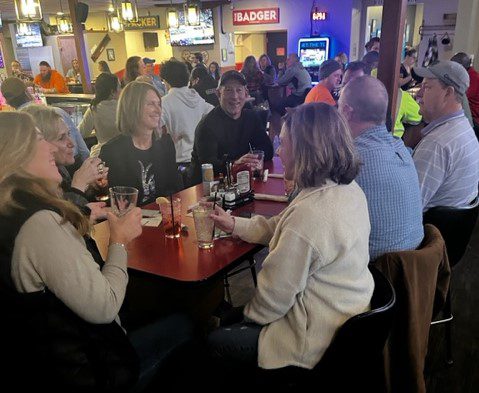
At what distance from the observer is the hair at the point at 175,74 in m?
3.97

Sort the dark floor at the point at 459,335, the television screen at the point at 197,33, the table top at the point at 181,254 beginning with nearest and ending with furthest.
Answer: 1. the table top at the point at 181,254
2. the dark floor at the point at 459,335
3. the television screen at the point at 197,33

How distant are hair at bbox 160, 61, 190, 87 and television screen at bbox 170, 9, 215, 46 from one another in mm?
7273

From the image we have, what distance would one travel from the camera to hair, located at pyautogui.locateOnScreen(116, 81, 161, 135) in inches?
98.0

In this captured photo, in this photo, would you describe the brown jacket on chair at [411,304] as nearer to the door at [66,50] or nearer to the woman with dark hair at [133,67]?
the woman with dark hair at [133,67]

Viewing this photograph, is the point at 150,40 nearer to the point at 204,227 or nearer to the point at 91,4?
the point at 91,4

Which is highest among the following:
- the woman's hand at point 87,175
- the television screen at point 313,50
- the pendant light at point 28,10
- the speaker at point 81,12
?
the speaker at point 81,12

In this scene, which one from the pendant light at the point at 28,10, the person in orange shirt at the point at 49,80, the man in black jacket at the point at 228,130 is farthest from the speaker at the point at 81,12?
the man in black jacket at the point at 228,130

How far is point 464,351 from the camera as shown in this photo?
7.57 feet

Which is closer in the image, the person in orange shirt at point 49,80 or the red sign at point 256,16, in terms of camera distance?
the person in orange shirt at point 49,80

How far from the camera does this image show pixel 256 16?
404 inches

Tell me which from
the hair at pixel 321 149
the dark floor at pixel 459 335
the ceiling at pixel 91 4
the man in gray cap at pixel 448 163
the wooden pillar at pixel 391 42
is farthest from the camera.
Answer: the ceiling at pixel 91 4

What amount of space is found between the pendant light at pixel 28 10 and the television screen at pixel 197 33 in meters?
7.22

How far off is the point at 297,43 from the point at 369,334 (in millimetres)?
9783

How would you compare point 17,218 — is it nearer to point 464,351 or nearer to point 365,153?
point 365,153
